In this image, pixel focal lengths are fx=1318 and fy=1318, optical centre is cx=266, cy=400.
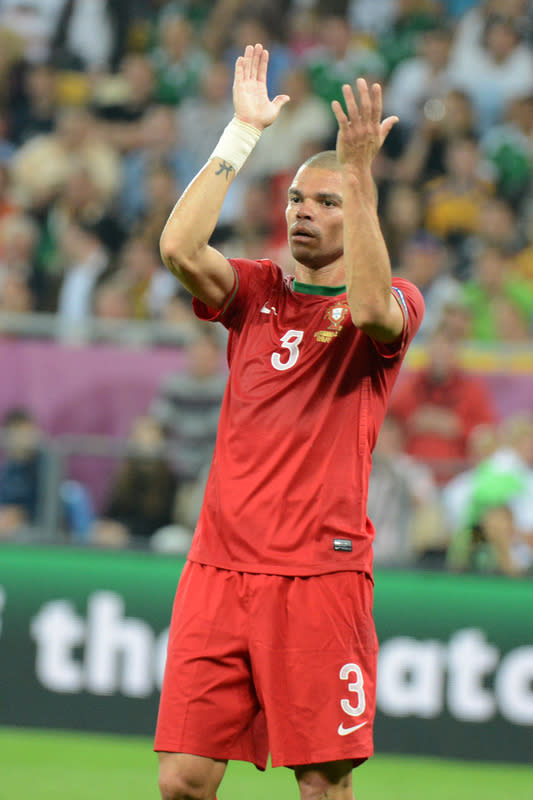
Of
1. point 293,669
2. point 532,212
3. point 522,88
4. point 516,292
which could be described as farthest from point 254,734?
point 522,88

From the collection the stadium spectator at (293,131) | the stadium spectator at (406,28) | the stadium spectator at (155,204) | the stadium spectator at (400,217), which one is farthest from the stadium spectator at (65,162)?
the stadium spectator at (406,28)

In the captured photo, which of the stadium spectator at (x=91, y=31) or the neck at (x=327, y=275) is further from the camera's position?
the stadium spectator at (x=91, y=31)

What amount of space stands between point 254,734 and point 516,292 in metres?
6.28

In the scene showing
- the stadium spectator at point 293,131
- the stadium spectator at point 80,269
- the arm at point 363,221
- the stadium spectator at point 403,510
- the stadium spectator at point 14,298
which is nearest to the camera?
the arm at point 363,221

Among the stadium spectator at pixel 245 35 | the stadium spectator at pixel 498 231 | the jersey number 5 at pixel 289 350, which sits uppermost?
the stadium spectator at pixel 245 35

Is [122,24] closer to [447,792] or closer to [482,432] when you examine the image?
[482,432]

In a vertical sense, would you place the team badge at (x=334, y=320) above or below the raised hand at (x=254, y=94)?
below

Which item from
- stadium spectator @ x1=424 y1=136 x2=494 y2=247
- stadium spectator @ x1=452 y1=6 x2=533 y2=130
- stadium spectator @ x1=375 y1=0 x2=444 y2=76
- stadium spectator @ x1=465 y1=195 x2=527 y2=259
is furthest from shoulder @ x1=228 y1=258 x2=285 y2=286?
stadium spectator @ x1=375 y1=0 x2=444 y2=76

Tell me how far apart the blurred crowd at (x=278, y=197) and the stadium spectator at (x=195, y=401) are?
0.6 inches

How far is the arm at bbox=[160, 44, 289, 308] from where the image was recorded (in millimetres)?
3893

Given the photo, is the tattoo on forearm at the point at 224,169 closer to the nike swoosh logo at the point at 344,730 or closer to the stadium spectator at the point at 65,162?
the nike swoosh logo at the point at 344,730

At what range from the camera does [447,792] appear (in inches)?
267

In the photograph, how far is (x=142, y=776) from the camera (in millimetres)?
6910

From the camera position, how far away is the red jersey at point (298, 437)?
3.96m
